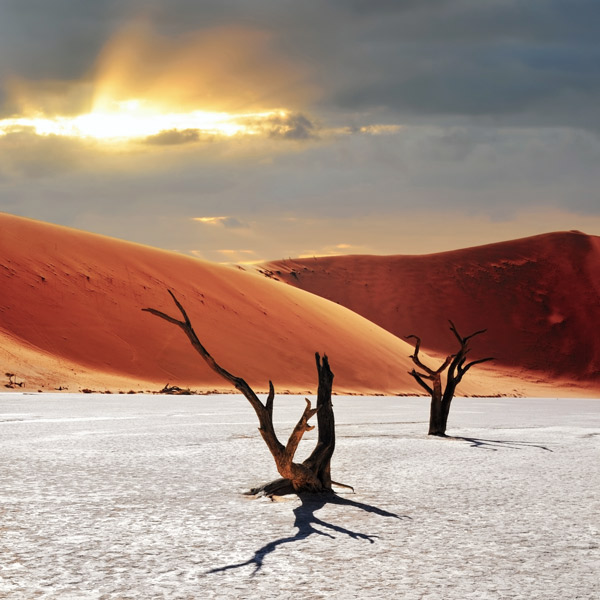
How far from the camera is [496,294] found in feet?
280

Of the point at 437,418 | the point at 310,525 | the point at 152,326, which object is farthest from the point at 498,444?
the point at 152,326

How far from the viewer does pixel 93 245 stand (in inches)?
2046

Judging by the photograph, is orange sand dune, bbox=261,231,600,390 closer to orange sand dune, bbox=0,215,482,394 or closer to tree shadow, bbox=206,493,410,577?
orange sand dune, bbox=0,215,482,394

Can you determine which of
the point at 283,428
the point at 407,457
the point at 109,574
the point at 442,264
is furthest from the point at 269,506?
the point at 442,264

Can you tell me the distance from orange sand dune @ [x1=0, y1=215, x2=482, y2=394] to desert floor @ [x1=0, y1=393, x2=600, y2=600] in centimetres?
2515

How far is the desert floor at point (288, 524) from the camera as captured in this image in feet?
16.3

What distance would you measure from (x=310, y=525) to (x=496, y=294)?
80759mm

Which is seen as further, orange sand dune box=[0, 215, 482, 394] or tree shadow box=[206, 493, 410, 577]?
orange sand dune box=[0, 215, 482, 394]

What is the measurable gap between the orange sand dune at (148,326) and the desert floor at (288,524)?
82.5 feet

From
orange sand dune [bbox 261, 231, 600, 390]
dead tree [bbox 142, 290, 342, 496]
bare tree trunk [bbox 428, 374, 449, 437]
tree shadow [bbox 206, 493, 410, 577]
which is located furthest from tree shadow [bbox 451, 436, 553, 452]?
orange sand dune [bbox 261, 231, 600, 390]

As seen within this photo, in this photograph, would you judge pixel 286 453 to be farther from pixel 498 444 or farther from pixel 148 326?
pixel 148 326

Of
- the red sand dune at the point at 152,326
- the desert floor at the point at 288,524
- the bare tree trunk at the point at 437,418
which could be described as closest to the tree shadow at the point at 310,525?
the desert floor at the point at 288,524

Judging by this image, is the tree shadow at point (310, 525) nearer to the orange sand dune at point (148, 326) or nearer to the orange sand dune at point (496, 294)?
the orange sand dune at point (148, 326)

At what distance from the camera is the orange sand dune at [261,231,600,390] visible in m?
75.9
